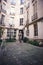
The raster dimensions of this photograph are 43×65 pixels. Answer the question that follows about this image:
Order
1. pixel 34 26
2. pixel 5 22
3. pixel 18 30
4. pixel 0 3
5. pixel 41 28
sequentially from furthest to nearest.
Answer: pixel 18 30
pixel 5 22
pixel 0 3
pixel 34 26
pixel 41 28

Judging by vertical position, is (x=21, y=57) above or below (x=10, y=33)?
below

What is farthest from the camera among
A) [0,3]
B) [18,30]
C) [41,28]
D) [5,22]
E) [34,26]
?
[18,30]

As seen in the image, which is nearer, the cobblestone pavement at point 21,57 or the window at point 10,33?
the cobblestone pavement at point 21,57

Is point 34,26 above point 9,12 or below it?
below

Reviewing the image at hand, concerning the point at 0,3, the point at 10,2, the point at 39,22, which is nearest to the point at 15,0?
the point at 10,2

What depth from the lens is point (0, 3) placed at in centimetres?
3153

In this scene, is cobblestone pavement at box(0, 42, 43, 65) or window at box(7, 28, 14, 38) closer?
cobblestone pavement at box(0, 42, 43, 65)

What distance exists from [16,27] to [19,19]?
239cm

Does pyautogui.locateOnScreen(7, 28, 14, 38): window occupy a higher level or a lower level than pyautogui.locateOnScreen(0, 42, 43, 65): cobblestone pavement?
higher

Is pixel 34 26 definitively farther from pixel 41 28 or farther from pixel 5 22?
pixel 5 22

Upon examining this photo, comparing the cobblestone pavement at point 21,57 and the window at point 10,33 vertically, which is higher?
the window at point 10,33

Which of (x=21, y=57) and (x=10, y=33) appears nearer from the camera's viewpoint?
(x=21, y=57)

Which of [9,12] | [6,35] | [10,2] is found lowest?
[6,35]

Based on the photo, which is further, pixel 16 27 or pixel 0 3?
pixel 16 27
